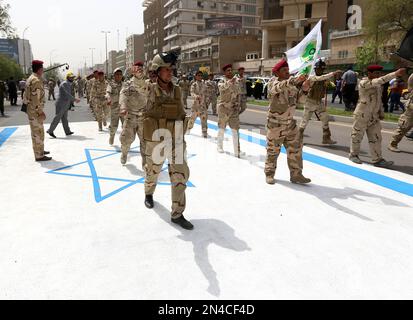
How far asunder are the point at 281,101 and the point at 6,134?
864 cm

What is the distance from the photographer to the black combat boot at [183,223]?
383 cm

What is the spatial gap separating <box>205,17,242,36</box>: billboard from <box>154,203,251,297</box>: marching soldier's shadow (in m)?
77.2

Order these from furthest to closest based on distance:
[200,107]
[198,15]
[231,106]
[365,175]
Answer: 1. [198,15]
2. [200,107]
3. [231,106]
4. [365,175]

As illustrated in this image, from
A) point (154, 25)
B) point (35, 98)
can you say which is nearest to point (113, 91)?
point (35, 98)

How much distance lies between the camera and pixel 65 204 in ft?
15.0

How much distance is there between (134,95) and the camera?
613cm

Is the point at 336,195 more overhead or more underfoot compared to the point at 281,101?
more underfoot

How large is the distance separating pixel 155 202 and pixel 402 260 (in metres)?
2.89

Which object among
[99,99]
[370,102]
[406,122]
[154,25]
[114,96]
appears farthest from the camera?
[154,25]

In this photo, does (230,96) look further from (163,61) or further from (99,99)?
(99,99)

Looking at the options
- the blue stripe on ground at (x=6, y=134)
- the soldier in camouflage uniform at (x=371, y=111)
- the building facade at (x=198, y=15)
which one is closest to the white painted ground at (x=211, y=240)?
the soldier in camouflage uniform at (x=371, y=111)

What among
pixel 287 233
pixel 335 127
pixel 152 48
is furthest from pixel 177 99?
pixel 152 48

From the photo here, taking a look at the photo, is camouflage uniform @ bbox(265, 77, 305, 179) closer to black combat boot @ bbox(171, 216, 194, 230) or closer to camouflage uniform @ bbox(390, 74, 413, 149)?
black combat boot @ bbox(171, 216, 194, 230)
